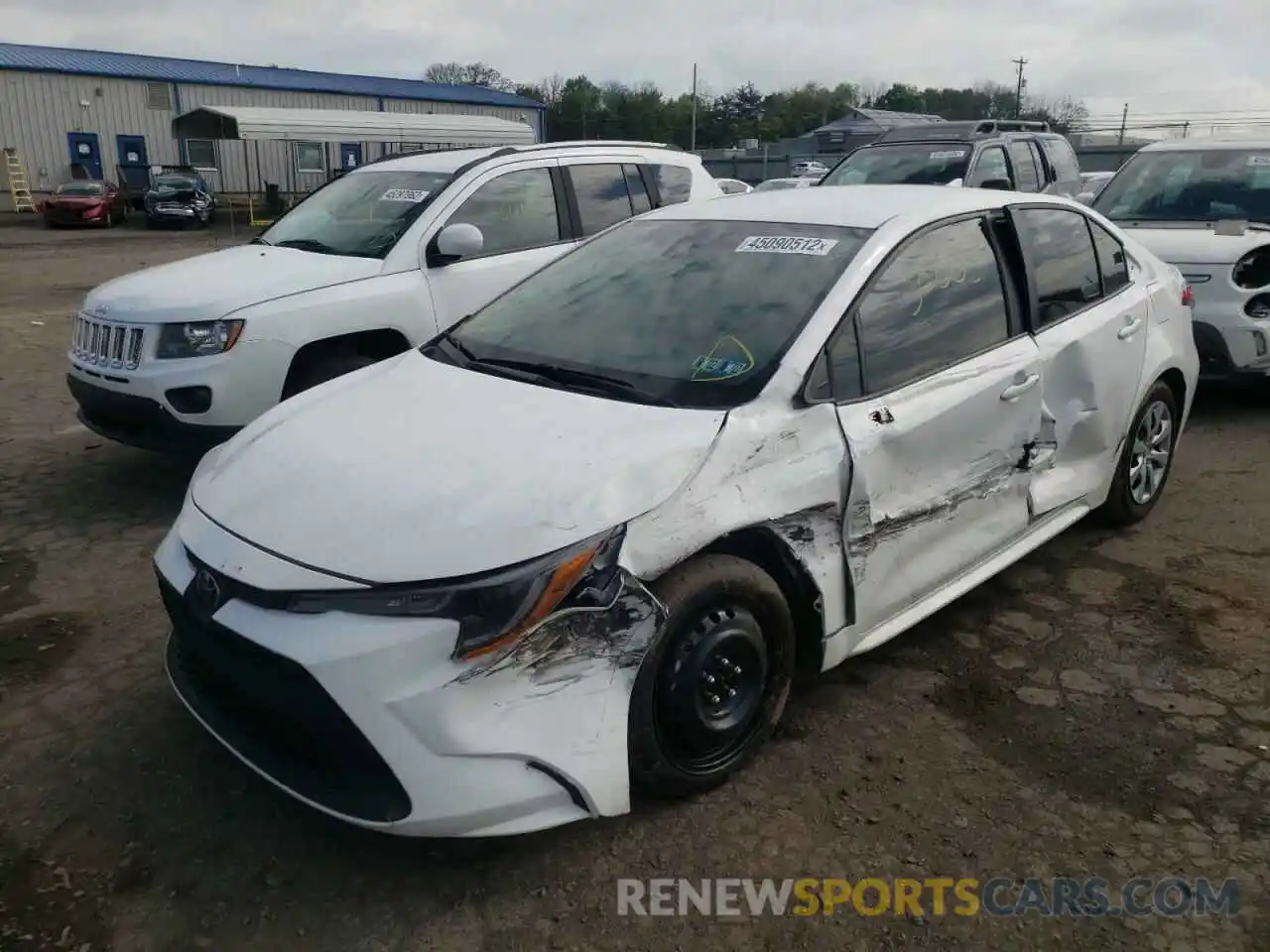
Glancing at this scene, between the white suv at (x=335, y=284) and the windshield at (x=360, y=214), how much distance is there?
1cm

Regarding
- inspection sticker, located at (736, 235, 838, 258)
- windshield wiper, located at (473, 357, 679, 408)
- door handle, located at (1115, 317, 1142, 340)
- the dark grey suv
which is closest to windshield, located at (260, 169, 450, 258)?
windshield wiper, located at (473, 357, 679, 408)

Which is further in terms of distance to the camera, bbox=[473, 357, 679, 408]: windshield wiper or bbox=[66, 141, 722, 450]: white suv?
bbox=[66, 141, 722, 450]: white suv

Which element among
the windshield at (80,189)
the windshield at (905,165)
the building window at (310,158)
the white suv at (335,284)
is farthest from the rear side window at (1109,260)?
the building window at (310,158)

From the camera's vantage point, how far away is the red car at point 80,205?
91.7 ft

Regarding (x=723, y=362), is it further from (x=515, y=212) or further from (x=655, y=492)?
(x=515, y=212)

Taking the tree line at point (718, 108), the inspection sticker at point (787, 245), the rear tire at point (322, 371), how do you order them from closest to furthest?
1. the inspection sticker at point (787, 245)
2. the rear tire at point (322, 371)
3. the tree line at point (718, 108)

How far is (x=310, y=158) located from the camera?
115ft

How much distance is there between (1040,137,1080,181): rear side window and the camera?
34.6ft

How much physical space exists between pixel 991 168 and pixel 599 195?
4.76m

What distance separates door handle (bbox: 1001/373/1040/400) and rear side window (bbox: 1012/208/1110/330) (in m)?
0.28

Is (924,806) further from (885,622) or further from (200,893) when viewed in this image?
(200,893)

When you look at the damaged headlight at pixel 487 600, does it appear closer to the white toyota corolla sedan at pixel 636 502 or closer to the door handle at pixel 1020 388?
the white toyota corolla sedan at pixel 636 502

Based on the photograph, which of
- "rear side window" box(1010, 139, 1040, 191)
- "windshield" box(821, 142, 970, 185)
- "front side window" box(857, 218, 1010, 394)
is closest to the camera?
"front side window" box(857, 218, 1010, 394)

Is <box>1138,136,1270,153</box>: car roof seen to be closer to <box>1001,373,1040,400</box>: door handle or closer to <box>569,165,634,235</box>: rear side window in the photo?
<box>569,165,634,235</box>: rear side window
